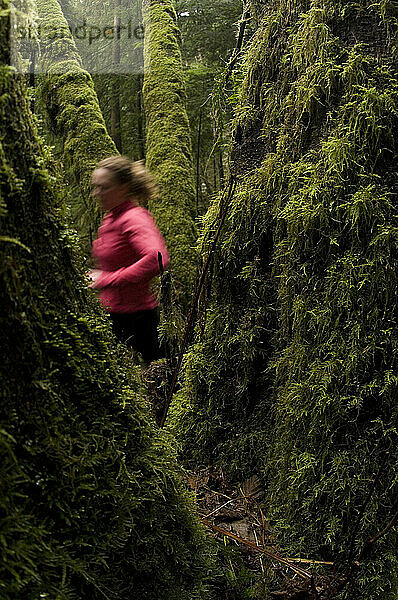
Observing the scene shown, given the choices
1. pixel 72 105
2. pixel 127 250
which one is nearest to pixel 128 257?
pixel 127 250

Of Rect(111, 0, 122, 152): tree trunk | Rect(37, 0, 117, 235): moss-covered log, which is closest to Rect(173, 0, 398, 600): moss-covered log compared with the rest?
Rect(37, 0, 117, 235): moss-covered log

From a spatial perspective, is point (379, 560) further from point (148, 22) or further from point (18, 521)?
point (148, 22)

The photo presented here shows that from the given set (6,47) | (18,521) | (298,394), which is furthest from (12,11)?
(298,394)

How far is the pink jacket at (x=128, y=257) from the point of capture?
11.5 ft

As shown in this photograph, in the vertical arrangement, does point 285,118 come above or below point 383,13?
below

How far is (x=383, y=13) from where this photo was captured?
3.07 metres

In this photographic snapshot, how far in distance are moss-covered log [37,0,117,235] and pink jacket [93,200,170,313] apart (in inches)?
99.6

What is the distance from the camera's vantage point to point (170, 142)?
21.8ft

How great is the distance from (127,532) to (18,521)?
0.43 meters

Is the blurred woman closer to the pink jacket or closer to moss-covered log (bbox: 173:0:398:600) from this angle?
the pink jacket

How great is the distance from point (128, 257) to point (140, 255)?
6.6 inches

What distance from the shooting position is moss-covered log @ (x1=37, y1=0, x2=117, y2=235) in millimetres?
6125

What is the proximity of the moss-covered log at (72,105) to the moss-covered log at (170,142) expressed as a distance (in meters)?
0.75

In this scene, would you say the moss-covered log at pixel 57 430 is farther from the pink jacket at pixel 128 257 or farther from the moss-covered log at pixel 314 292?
the pink jacket at pixel 128 257
